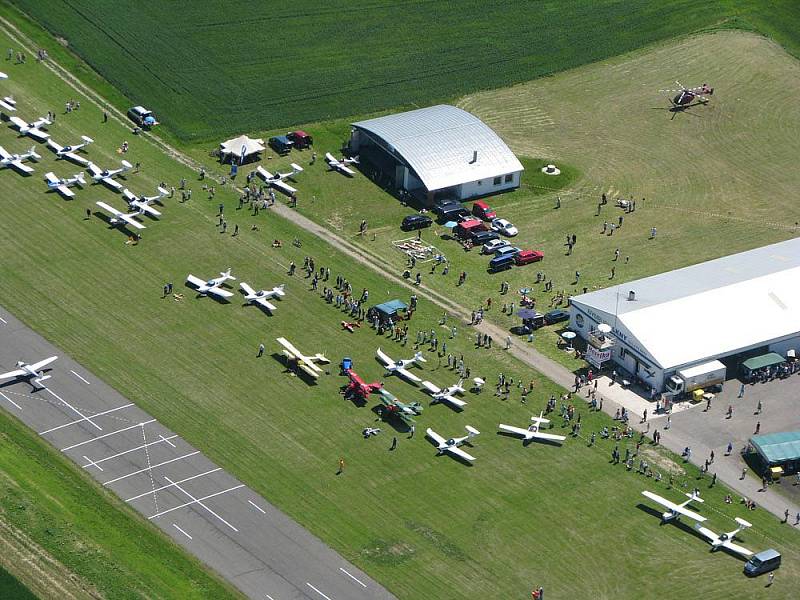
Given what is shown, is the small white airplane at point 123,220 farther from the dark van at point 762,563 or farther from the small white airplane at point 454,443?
the dark van at point 762,563

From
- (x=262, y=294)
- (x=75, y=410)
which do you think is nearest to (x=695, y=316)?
(x=262, y=294)

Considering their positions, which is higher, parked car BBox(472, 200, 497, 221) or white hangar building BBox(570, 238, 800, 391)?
parked car BBox(472, 200, 497, 221)

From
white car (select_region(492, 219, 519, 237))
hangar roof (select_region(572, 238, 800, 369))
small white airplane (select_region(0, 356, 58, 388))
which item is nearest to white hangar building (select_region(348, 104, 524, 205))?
white car (select_region(492, 219, 519, 237))

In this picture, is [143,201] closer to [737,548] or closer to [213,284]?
[213,284]

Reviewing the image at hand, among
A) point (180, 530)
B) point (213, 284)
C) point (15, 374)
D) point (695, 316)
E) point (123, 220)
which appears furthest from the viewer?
point (123, 220)

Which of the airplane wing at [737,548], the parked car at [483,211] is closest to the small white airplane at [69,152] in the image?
the parked car at [483,211]

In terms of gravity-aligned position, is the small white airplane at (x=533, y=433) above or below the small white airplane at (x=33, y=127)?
below

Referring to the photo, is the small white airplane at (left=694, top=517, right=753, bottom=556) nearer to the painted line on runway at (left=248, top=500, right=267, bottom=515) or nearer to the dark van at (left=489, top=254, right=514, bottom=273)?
the painted line on runway at (left=248, top=500, right=267, bottom=515)
